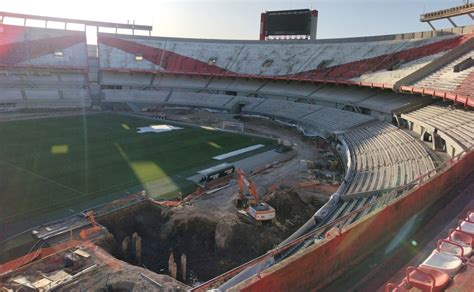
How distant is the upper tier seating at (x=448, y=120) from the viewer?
2104cm

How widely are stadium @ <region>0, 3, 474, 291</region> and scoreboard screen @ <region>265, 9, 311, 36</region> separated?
0.70 ft

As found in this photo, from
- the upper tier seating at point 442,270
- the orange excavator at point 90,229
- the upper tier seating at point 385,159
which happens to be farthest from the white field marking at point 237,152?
the upper tier seating at point 442,270

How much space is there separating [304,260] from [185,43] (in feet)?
194

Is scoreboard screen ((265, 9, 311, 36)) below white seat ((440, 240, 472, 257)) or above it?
above

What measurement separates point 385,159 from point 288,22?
3764 cm

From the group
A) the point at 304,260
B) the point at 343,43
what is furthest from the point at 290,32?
the point at 304,260

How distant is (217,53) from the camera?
196 feet

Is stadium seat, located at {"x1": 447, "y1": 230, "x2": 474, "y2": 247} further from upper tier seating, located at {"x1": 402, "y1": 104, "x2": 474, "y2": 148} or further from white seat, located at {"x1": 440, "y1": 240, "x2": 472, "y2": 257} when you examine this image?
upper tier seating, located at {"x1": 402, "y1": 104, "x2": 474, "y2": 148}

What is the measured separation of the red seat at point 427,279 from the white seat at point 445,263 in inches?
5.9

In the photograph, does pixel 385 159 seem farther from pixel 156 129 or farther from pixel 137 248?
pixel 156 129

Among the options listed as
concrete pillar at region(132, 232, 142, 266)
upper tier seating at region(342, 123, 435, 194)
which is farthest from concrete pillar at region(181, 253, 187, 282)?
upper tier seating at region(342, 123, 435, 194)

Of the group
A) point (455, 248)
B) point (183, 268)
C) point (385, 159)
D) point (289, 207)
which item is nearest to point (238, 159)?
point (289, 207)

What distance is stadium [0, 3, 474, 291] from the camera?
8.20 metres

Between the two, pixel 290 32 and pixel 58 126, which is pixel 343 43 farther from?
pixel 58 126
